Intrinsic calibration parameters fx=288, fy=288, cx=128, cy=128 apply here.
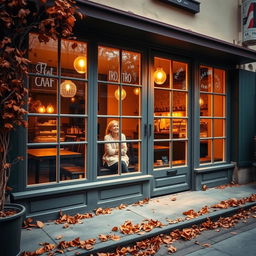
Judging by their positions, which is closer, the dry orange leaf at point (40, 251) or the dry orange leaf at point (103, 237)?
the dry orange leaf at point (40, 251)

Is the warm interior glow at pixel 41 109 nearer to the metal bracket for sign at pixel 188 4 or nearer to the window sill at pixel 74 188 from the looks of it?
the window sill at pixel 74 188

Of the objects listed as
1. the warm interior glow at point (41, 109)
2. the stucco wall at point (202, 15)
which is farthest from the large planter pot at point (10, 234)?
the stucco wall at point (202, 15)

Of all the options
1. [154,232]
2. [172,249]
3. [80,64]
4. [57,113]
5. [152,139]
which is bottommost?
[172,249]

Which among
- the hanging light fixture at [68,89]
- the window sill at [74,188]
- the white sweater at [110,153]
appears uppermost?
the hanging light fixture at [68,89]

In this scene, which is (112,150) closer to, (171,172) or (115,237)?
(171,172)

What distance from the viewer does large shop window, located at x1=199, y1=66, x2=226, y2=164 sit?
719 cm

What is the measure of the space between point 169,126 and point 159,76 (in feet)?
3.76

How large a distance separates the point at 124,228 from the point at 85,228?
23.6 inches

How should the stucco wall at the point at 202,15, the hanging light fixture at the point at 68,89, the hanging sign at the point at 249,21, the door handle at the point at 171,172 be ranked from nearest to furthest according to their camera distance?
the hanging light fixture at the point at 68,89
the stucco wall at the point at 202,15
the door handle at the point at 171,172
the hanging sign at the point at 249,21

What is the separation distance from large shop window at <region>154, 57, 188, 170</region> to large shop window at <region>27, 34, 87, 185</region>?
1.80m

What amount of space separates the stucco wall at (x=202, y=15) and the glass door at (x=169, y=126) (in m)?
0.89

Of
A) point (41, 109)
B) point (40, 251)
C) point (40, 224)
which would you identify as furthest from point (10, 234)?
point (41, 109)

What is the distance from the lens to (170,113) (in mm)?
6535

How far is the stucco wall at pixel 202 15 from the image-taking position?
5721mm
